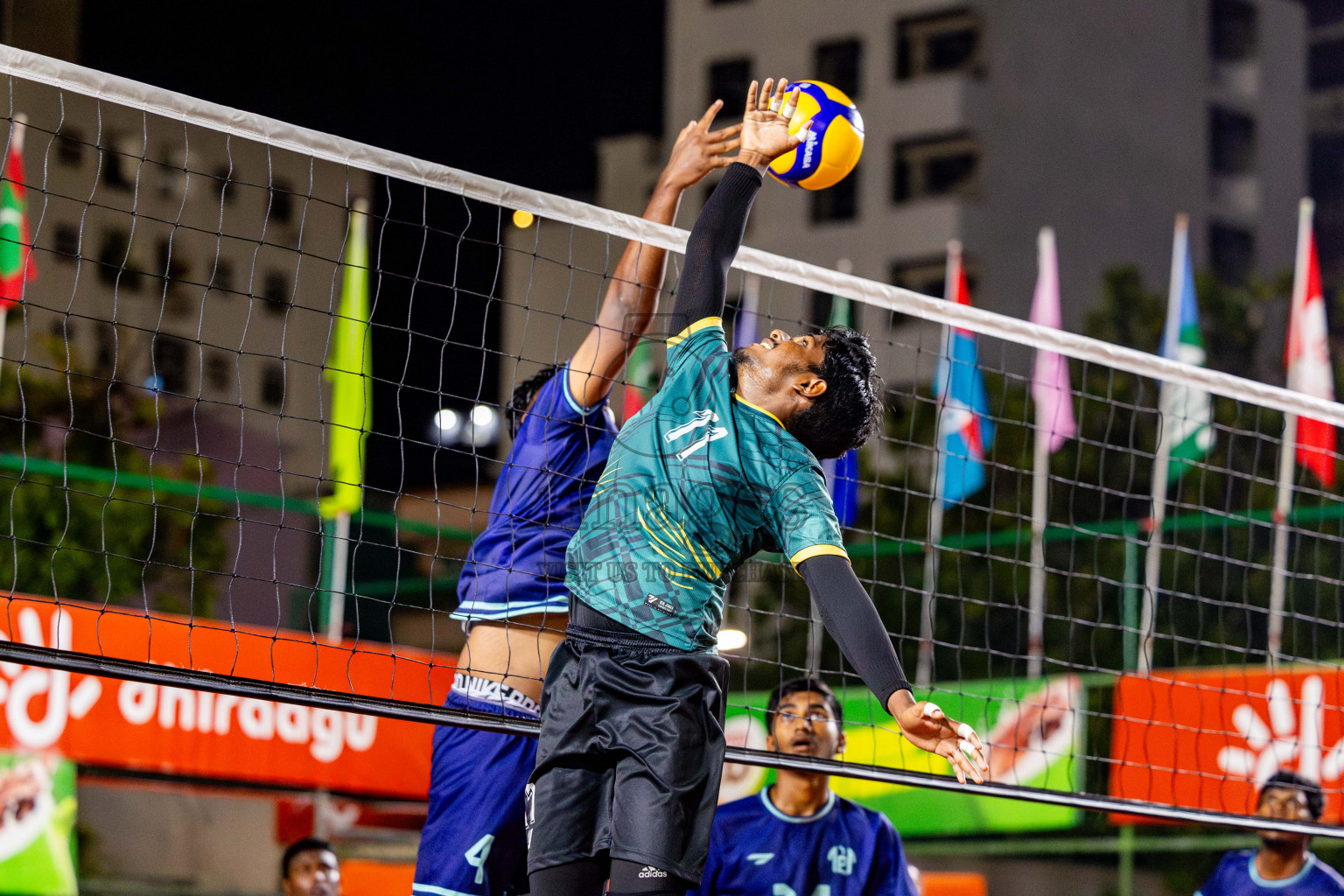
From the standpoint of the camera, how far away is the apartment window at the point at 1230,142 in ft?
114

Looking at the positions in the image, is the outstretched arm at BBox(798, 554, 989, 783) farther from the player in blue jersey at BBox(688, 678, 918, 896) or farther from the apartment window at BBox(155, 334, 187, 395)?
the apartment window at BBox(155, 334, 187, 395)

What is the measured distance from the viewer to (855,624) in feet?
10.2

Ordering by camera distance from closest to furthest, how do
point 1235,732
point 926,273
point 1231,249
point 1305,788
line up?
point 1305,788
point 1235,732
point 926,273
point 1231,249

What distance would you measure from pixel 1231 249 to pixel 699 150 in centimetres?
3254

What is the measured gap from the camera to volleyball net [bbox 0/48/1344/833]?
4.69m

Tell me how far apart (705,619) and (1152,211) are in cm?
3221

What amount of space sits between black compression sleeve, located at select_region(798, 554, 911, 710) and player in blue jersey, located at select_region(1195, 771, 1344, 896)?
438 cm

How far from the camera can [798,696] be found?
19.6 ft

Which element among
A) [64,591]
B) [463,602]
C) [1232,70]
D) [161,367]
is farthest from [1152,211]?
[463,602]

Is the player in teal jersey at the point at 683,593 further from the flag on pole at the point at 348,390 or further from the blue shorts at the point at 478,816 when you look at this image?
the flag on pole at the point at 348,390

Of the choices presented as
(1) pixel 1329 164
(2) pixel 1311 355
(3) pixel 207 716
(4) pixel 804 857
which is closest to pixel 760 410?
(4) pixel 804 857

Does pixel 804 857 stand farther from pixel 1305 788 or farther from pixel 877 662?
pixel 877 662

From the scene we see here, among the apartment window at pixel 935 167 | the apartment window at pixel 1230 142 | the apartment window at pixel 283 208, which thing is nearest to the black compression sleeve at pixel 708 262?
the apartment window at pixel 935 167

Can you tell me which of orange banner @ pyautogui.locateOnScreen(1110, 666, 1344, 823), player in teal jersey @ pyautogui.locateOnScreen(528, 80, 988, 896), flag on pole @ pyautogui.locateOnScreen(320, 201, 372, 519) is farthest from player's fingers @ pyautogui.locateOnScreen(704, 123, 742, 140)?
flag on pole @ pyautogui.locateOnScreen(320, 201, 372, 519)
